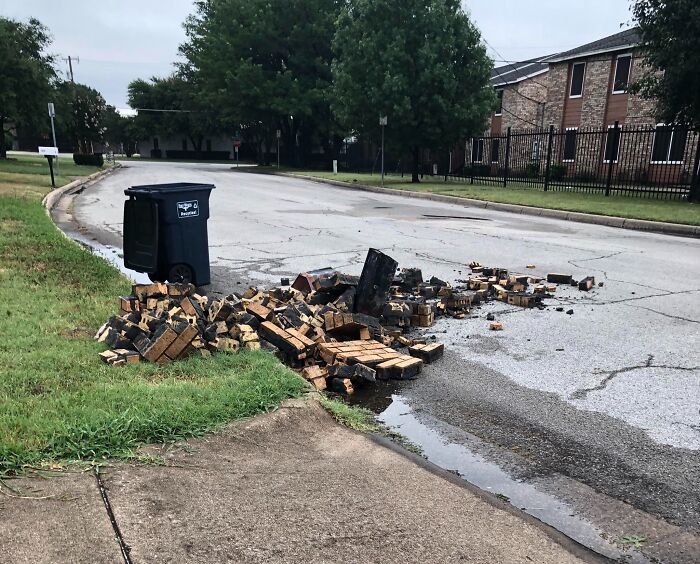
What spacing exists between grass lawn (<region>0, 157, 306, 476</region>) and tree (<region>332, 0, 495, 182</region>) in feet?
73.3

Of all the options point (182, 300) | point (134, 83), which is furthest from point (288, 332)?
point (134, 83)

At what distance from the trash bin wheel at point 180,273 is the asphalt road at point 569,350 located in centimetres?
39

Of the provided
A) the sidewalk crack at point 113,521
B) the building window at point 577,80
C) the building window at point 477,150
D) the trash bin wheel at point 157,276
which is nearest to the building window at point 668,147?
the building window at point 577,80

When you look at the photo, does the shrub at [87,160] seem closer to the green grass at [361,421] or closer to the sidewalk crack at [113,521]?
the green grass at [361,421]

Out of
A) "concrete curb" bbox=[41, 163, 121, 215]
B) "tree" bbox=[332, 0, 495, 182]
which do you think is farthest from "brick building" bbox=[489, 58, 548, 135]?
"concrete curb" bbox=[41, 163, 121, 215]

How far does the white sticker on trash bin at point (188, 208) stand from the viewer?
6.17 meters

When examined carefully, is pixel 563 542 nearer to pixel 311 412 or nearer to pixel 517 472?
pixel 517 472

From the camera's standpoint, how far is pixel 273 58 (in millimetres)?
44781

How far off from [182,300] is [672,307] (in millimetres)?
4946

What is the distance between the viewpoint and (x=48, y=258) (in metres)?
7.37

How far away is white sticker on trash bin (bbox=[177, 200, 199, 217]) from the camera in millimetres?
6168

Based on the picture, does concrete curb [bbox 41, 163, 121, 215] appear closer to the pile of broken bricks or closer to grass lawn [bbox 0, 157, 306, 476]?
grass lawn [bbox 0, 157, 306, 476]

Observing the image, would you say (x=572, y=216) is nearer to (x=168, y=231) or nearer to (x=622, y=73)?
(x=168, y=231)

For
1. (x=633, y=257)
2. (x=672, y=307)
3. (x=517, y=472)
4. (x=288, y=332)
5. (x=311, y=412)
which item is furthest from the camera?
(x=633, y=257)
